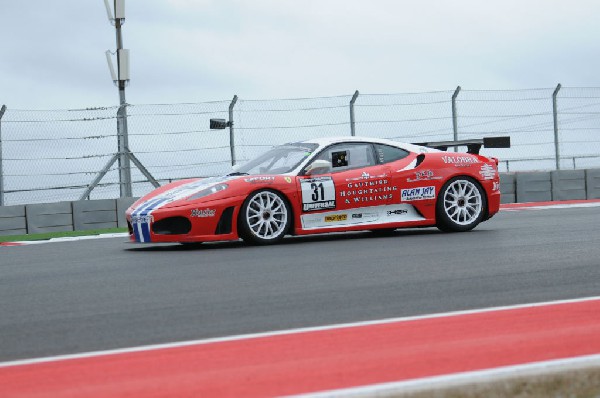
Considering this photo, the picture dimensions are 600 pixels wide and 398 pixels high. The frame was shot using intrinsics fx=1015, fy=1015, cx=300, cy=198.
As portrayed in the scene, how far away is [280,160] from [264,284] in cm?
424

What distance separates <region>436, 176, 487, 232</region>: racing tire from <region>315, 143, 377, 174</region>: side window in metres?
0.92

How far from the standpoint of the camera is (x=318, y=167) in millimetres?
10789

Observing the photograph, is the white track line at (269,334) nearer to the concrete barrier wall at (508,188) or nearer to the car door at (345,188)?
the car door at (345,188)

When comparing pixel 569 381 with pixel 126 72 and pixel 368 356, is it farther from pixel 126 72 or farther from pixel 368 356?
pixel 126 72

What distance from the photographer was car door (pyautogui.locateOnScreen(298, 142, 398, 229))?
10.8 m

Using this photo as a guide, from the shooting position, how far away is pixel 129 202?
54.7ft

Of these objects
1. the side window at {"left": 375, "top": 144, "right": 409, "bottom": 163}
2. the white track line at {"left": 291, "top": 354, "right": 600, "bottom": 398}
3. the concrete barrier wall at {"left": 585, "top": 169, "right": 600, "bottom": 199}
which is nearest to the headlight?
the side window at {"left": 375, "top": 144, "right": 409, "bottom": 163}

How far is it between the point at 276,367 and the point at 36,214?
12506 mm

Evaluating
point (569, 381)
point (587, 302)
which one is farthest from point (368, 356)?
point (587, 302)

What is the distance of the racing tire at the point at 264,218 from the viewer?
10.4 m

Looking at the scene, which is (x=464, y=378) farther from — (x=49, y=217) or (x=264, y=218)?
(x=49, y=217)

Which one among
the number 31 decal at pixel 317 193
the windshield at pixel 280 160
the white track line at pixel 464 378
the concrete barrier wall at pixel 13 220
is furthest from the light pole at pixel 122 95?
the white track line at pixel 464 378

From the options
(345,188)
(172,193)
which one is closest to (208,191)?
(172,193)

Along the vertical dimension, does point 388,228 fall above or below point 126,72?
below
